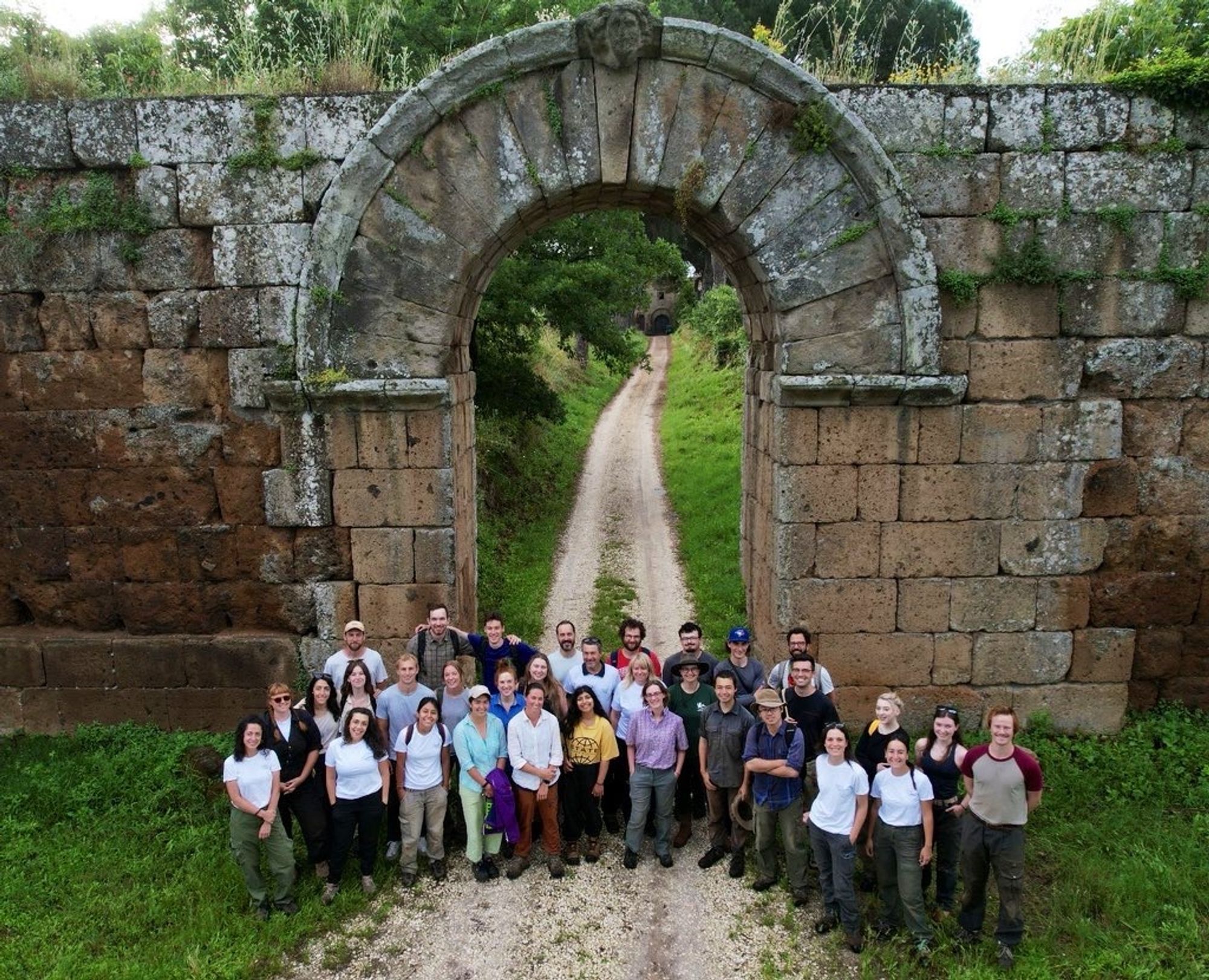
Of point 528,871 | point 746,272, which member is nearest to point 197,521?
point 528,871

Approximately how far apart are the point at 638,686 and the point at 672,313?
4412 cm

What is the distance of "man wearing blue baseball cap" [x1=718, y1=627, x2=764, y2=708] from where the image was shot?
700cm

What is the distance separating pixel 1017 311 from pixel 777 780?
180 inches

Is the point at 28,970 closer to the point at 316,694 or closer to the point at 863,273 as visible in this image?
the point at 316,694

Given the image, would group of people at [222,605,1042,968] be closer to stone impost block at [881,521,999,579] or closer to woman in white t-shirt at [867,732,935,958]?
woman in white t-shirt at [867,732,935,958]

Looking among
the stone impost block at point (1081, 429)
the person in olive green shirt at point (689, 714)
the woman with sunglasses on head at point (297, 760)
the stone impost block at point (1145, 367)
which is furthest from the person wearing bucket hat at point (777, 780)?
the stone impost block at point (1145, 367)

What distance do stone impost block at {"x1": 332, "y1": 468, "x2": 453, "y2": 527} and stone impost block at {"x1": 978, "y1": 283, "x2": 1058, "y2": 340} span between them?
4.94m

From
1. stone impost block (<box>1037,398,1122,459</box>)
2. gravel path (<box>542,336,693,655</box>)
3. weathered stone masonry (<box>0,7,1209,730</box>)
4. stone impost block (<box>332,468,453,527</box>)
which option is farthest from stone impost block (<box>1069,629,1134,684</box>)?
stone impost block (<box>332,468,453,527</box>)

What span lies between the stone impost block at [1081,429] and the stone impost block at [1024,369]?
146mm

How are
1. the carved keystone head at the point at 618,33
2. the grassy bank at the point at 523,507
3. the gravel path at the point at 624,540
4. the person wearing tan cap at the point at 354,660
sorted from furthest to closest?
the grassy bank at the point at 523,507, the gravel path at the point at 624,540, the carved keystone head at the point at 618,33, the person wearing tan cap at the point at 354,660

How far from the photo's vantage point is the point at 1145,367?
7680 mm

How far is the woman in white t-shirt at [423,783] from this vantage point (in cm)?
637

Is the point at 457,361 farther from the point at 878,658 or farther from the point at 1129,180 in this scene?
the point at 1129,180

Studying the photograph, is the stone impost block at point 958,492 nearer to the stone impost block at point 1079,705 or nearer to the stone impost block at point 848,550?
the stone impost block at point 848,550
